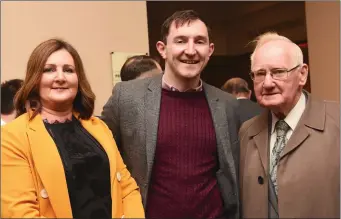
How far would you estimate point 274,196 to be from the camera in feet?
5.40

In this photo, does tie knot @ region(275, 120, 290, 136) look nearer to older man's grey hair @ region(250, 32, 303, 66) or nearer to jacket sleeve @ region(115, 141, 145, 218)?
older man's grey hair @ region(250, 32, 303, 66)

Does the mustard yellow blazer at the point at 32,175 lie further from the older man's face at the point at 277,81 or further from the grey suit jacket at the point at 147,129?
the older man's face at the point at 277,81

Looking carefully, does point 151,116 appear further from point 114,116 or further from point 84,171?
point 84,171

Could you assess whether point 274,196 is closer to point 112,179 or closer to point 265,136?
point 265,136

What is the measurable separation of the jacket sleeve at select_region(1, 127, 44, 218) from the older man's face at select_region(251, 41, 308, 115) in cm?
96

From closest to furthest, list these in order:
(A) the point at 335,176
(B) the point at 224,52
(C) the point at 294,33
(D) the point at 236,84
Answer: (A) the point at 335,176 < (D) the point at 236,84 < (C) the point at 294,33 < (B) the point at 224,52

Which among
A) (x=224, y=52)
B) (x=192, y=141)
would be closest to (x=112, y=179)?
(x=192, y=141)

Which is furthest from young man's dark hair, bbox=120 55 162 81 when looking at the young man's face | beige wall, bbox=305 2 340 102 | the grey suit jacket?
beige wall, bbox=305 2 340 102

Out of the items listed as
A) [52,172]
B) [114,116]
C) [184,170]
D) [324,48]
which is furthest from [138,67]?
[324,48]

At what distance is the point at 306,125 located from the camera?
5.34ft

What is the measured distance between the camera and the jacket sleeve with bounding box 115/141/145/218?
162 centimetres

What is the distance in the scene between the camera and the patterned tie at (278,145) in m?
1.66

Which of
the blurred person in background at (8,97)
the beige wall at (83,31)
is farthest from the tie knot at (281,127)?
the beige wall at (83,31)

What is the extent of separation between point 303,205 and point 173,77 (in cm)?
79
